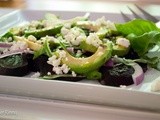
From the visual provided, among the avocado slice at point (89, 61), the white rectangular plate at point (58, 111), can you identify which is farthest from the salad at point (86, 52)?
the white rectangular plate at point (58, 111)

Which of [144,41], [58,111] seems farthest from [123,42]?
[58,111]

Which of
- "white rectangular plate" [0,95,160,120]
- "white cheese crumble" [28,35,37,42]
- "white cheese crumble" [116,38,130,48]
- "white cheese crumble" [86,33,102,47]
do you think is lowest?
"white rectangular plate" [0,95,160,120]

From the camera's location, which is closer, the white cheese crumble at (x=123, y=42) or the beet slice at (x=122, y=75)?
the beet slice at (x=122, y=75)

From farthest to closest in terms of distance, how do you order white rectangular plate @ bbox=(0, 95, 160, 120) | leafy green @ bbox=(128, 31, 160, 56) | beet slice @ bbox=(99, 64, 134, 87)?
leafy green @ bbox=(128, 31, 160, 56)
beet slice @ bbox=(99, 64, 134, 87)
white rectangular plate @ bbox=(0, 95, 160, 120)

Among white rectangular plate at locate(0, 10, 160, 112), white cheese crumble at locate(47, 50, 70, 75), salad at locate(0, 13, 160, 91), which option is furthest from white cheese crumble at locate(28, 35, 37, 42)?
white rectangular plate at locate(0, 10, 160, 112)

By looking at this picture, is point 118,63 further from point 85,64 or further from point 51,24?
point 51,24

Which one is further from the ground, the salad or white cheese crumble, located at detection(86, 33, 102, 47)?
white cheese crumble, located at detection(86, 33, 102, 47)

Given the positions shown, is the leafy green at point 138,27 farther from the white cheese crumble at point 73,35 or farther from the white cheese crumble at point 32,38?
the white cheese crumble at point 32,38

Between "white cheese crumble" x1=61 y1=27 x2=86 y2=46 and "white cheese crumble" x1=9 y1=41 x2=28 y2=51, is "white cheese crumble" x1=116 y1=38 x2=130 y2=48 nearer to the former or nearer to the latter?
"white cheese crumble" x1=61 y1=27 x2=86 y2=46

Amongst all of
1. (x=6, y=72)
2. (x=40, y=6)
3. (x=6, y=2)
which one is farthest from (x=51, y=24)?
(x=6, y=2)
